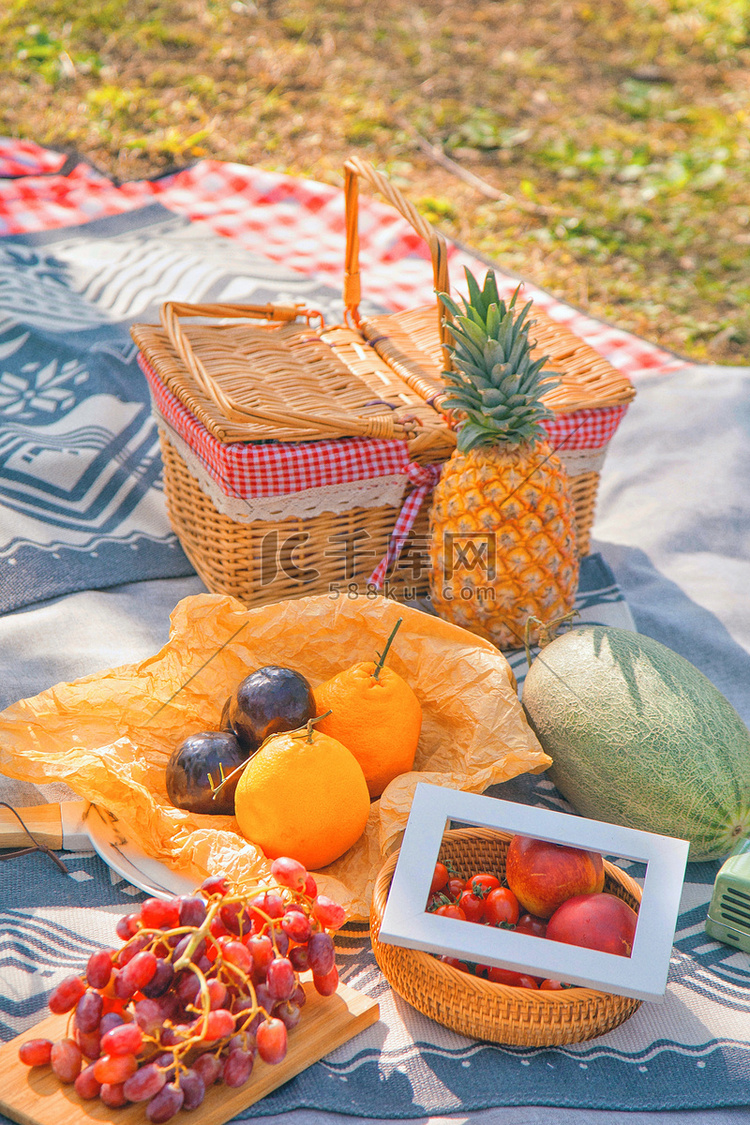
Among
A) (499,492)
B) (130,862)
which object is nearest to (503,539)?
(499,492)

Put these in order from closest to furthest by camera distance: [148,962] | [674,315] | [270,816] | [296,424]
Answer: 1. [148,962]
2. [270,816]
3. [296,424]
4. [674,315]

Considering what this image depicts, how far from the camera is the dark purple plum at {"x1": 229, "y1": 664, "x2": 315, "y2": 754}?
107cm

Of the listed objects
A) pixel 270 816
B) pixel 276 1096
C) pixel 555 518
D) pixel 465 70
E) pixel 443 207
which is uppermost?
pixel 465 70

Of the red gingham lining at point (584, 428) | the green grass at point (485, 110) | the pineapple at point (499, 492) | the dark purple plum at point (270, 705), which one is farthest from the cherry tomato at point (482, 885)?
the green grass at point (485, 110)

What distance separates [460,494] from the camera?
4.50 ft

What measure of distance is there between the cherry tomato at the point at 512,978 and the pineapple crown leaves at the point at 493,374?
734 millimetres

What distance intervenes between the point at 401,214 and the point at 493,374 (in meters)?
0.38

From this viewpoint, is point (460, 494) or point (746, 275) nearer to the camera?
point (460, 494)

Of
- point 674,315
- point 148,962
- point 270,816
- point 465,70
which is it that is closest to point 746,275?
point 674,315

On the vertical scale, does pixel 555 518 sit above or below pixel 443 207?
below

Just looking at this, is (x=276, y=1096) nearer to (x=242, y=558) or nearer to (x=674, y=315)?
(x=242, y=558)

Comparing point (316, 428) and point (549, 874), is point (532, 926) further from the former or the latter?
point (316, 428)

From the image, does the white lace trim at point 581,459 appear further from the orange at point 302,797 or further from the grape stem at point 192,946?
the grape stem at point 192,946

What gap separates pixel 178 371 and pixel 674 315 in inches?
87.6
